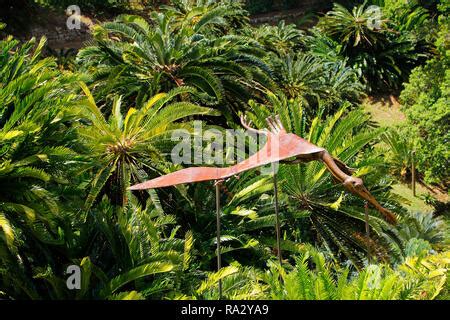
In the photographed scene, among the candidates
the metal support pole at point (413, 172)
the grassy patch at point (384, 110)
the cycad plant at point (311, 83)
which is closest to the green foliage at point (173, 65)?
the cycad plant at point (311, 83)

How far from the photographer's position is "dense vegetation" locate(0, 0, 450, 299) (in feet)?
20.0

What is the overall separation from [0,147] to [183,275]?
287cm

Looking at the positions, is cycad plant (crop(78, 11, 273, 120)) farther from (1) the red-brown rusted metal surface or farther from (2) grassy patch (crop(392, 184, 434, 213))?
(2) grassy patch (crop(392, 184, 434, 213))

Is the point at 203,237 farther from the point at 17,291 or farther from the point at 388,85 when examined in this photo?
the point at 388,85

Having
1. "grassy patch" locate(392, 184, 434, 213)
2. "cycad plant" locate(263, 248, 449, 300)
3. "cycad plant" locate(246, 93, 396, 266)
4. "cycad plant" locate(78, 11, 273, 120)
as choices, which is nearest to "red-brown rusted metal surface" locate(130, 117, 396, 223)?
"cycad plant" locate(263, 248, 449, 300)

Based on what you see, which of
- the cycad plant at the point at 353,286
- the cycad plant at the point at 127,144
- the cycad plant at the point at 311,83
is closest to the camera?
the cycad plant at the point at 353,286

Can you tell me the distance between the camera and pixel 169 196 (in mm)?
8992

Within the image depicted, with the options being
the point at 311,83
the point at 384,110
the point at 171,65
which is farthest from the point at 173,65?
the point at 384,110

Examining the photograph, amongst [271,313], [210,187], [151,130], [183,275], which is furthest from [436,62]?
[271,313]

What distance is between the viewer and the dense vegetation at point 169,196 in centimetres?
609

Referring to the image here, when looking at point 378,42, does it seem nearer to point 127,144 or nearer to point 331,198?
point 331,198

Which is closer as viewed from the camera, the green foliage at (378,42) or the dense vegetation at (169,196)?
the dense vegetation at (169,196)

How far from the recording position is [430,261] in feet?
24.9

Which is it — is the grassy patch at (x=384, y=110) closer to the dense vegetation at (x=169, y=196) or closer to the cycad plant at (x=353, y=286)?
the dense vegetation at (x=169, y=196)
